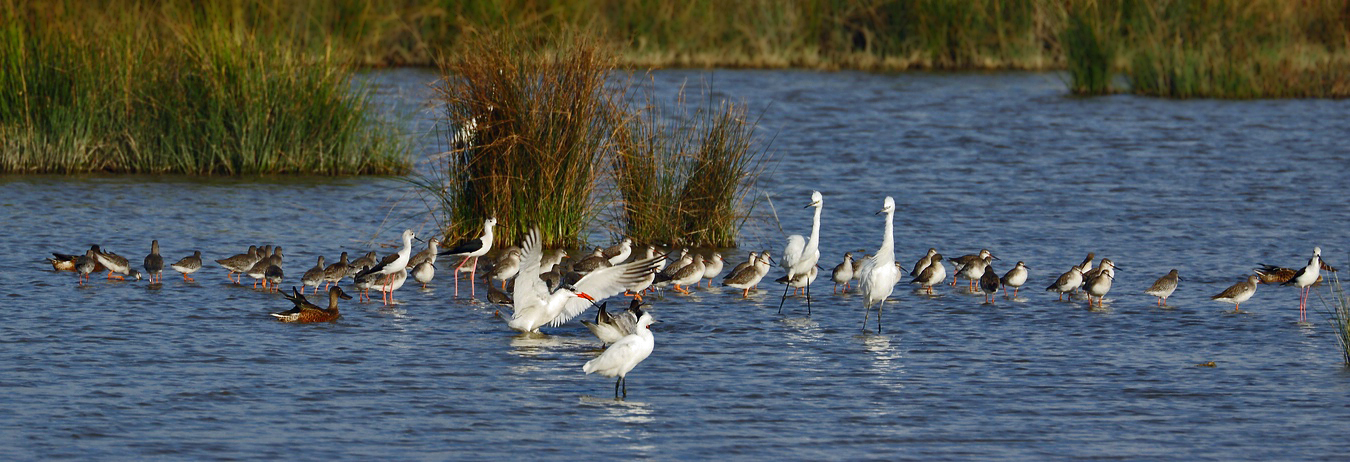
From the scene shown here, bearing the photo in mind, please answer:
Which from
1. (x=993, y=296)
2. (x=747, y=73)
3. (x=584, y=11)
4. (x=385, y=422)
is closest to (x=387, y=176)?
(x=993, y=296)

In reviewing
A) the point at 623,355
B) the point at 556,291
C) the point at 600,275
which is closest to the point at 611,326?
the point at 600,275

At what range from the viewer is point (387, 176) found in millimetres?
23219

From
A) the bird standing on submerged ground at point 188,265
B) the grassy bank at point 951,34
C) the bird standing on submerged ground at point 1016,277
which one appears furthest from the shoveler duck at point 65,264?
the grassy bank at point 951,34

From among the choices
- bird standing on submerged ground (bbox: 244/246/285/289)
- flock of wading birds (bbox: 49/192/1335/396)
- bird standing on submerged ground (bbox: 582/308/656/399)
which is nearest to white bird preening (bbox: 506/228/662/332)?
flock of wading birds (bbox: 49/192/1335/396)

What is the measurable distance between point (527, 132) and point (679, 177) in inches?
68.6

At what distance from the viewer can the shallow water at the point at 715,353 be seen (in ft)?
31.3

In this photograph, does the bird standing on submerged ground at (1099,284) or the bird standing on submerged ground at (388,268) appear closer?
the bird standing on submerged ground at (1099,284)

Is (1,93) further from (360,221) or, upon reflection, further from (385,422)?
(385,422)

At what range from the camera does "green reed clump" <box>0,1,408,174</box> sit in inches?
825

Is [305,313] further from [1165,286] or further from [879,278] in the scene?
[1165,286]

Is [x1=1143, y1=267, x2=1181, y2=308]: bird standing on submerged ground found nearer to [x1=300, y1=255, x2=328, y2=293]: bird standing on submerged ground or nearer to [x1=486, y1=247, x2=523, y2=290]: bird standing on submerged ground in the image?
[x1=486, y1=247, x2=523, y2=290]: bird standing on submerged ground

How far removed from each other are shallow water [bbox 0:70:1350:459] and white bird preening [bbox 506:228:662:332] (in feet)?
0.72

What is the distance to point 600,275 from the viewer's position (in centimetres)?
1251

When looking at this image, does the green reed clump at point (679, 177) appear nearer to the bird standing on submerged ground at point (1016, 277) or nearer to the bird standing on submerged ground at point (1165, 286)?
the bird standing on submerged ground at point (1016, 277)
